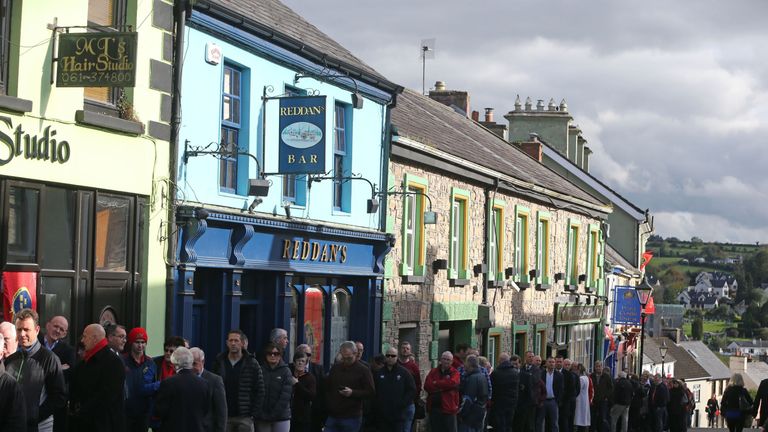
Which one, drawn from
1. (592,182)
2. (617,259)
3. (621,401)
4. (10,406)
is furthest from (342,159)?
(617,259)

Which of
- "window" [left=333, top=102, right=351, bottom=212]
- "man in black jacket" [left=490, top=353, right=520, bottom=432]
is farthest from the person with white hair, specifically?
"man in black jacket" [left=490, top=353, right=520, bottom=432]

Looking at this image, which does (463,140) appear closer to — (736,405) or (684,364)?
(736,405)

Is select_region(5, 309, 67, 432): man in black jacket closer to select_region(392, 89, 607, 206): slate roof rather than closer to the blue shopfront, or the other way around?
the blue shopfront

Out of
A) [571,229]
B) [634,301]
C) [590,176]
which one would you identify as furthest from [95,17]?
[590,176]

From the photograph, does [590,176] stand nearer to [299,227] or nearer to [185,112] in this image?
[299,227]

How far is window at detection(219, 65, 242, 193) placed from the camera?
17312 mm

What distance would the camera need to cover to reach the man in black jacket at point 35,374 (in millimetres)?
10141

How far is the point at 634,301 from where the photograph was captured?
41969 mm

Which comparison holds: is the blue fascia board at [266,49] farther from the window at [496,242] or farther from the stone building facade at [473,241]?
the window at [496,242]

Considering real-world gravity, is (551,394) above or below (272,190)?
below

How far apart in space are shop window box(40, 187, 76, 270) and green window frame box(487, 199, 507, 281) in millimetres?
14887

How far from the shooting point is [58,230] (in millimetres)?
14086

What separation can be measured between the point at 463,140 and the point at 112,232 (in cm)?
1551

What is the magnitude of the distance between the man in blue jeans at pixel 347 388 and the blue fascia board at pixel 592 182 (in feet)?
99.1
